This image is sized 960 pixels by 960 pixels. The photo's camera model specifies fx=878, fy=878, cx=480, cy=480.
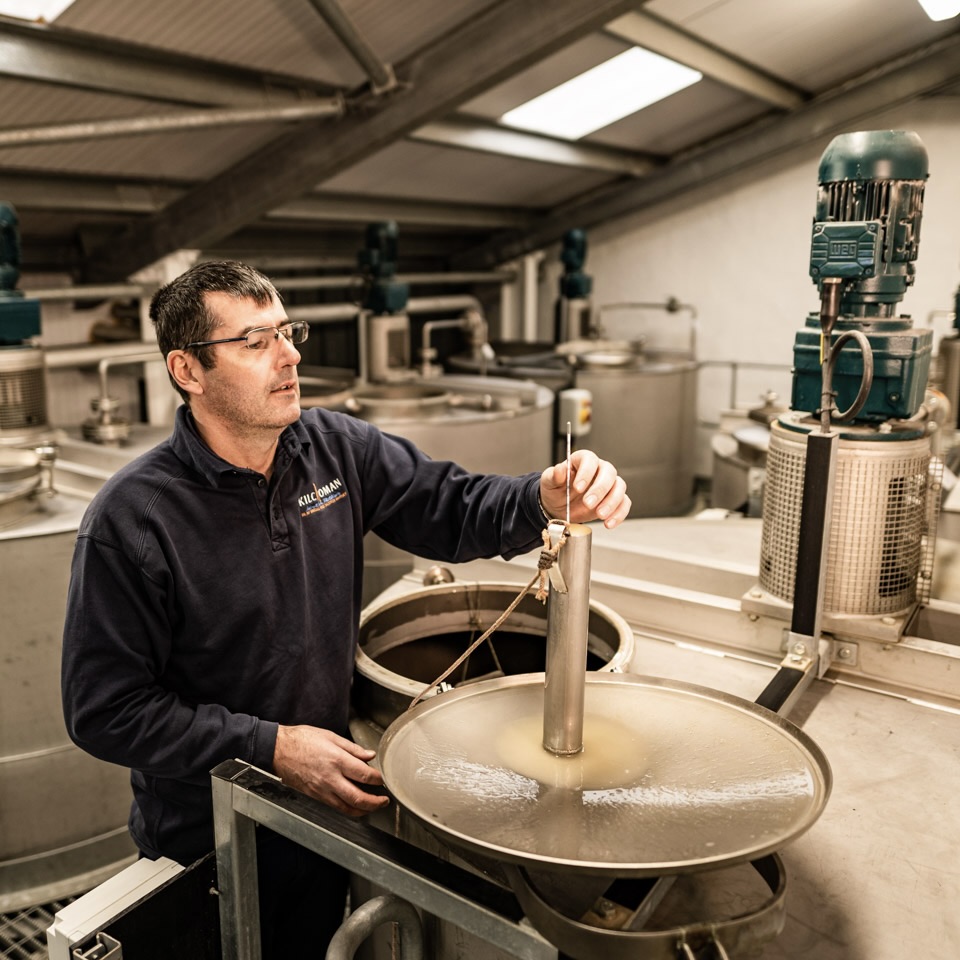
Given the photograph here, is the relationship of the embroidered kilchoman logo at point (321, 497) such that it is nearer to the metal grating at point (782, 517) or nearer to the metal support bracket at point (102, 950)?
the metal support bracket at point (102, 950)

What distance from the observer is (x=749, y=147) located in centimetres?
537

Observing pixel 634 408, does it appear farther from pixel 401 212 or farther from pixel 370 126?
pixel 370 126

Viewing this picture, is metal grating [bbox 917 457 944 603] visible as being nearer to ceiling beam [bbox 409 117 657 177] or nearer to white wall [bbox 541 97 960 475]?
ceiling beam [bbox 409 117 657 177]

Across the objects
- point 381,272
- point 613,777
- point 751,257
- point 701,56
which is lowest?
point 613,777

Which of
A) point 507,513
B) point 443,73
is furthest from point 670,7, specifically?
point 507,513

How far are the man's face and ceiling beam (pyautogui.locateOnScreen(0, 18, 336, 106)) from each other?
1.81 meters

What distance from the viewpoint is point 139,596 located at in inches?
42.2

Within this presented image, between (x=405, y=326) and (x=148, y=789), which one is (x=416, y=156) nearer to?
(x=405, y=326)

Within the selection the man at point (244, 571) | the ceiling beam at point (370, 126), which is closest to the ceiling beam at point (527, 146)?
the ceiling beam at point (370, 126)

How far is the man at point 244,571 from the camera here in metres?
1.05

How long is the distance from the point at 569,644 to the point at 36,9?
8.06 feet

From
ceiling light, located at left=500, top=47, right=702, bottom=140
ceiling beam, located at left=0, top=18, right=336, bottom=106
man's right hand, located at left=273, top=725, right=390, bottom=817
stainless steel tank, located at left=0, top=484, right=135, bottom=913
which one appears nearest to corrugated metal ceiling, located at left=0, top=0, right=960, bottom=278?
ceiling beam, located at left=0, top=18, right=336, bottom=106

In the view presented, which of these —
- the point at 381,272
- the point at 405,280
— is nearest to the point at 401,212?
the point at 405,280

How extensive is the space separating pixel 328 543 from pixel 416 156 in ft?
11.5
